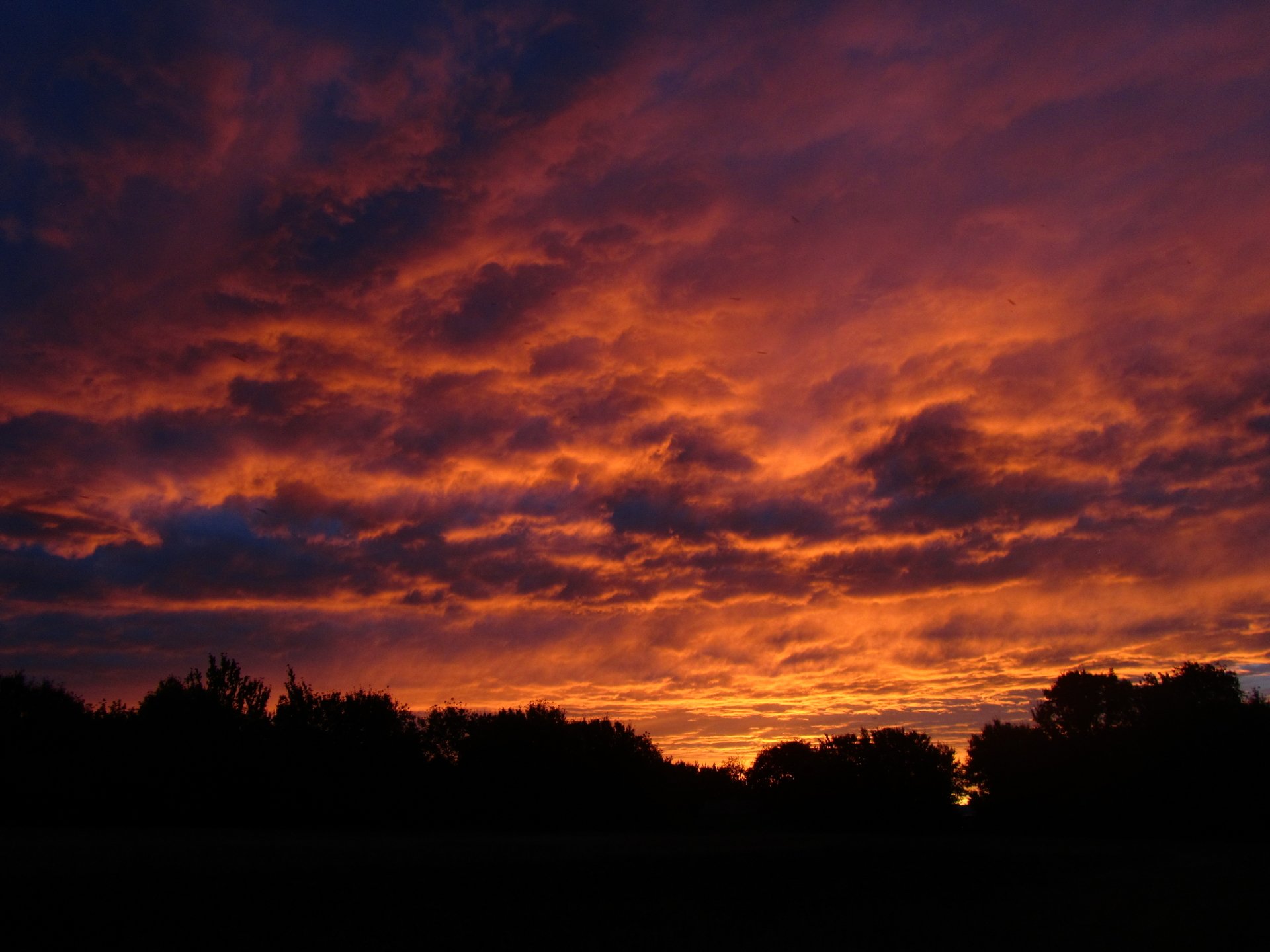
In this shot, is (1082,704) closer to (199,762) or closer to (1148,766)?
(1148,766)

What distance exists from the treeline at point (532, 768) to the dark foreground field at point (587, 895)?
15931 millimetres

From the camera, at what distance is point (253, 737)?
2292 inches

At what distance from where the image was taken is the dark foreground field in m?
15.1

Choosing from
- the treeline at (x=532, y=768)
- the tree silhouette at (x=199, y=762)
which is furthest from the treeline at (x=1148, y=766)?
the tree silhouette at (x=199, y=762)

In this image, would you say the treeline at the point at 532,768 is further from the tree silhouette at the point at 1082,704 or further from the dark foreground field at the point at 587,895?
the dark foreground field at the point at 587,895

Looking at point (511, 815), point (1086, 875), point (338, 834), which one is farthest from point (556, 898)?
point (511, 815)

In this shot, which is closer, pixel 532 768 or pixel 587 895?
pixel 587 895

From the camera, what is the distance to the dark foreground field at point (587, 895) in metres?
15.1

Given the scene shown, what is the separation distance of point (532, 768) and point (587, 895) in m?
44.6

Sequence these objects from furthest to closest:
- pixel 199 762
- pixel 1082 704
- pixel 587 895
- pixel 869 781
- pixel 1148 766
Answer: pixel 1082 704
pixel 869 781
pixel 1148 766
pixel 199 762
pixel 587 895

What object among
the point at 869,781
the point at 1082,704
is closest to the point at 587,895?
the point at 869,781

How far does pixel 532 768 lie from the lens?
6431cm

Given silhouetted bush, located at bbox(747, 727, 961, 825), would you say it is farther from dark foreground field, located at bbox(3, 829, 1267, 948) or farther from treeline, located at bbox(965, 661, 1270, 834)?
dark foreground field, located at bbox(3, 829, 1267, 948)

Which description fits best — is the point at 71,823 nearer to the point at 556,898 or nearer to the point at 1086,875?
the point at 556,898
